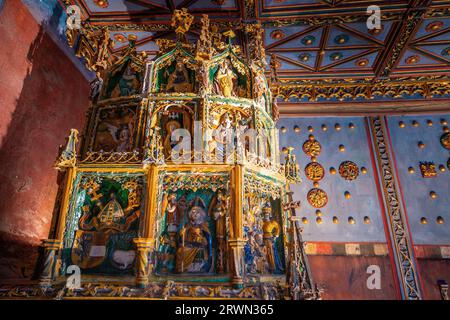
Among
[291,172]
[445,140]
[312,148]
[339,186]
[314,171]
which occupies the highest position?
[445,140]

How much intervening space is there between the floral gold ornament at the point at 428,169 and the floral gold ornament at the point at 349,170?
2.15 m

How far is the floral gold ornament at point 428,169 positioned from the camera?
1062 centimetres

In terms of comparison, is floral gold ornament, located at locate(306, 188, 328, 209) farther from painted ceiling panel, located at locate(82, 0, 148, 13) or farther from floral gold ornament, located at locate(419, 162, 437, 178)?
painted ceiling panel, located at locate(82, 0, 148, 13)

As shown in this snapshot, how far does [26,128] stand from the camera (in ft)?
24.8

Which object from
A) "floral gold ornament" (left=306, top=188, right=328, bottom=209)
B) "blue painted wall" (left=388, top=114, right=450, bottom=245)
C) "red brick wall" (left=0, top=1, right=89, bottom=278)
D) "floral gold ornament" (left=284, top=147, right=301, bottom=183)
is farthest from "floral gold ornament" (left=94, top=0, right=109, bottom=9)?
"blue painted wall" (left=388, top=114, right=450, bottom=245)

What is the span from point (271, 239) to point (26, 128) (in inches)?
244

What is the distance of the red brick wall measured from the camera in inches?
271

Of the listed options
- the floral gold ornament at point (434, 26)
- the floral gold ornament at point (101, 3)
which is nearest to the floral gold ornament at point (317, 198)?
the floral gold ornament at point (434, 26)

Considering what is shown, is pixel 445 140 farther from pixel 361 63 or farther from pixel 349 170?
pixel 361 63

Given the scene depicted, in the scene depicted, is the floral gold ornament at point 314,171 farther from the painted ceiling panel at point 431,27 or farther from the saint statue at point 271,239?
the painted ceiling panel at point 431,27

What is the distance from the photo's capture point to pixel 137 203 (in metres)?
5.89

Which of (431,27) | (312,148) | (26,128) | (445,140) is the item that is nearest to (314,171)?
(312,148)
